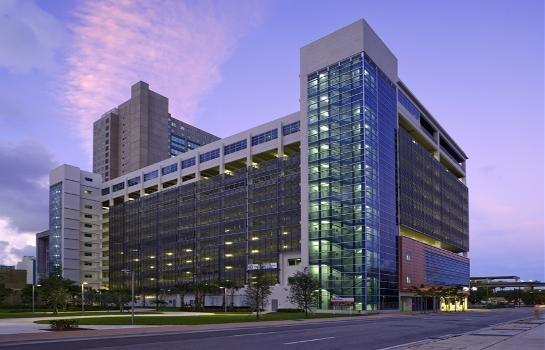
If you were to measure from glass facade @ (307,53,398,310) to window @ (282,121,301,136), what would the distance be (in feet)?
22.8

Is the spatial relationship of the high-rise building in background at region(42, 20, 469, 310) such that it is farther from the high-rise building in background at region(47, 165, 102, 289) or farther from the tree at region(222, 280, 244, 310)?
the high-rise building in background at region(47, 165, 102, 289)

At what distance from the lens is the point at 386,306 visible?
3802 inches

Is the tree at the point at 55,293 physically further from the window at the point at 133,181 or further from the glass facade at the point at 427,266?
the window at the point at 133,181

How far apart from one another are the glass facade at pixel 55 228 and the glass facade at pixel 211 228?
16110 millimetres

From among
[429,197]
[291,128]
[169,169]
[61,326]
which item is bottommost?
[61,326]

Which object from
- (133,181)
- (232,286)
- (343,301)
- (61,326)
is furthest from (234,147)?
(61,326)

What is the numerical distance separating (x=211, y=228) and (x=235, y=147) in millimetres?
22088

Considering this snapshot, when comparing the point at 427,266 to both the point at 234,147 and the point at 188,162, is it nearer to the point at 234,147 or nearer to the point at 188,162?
the point at 234,147

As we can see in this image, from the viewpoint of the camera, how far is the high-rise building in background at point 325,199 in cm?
9438

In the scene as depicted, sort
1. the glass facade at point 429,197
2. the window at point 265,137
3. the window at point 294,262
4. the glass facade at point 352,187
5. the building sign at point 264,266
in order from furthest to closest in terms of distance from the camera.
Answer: the window at point 265,137
the glass facade at point 429,197
the building sign at point 264,266
the window at point 294,262
the glass facade at point 352,187

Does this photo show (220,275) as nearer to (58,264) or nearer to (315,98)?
(315,98)

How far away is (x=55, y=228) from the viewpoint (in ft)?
549

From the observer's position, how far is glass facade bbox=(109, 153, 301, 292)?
110750mm

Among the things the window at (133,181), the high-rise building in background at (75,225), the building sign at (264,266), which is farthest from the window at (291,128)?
the high-rise building in background at (75,225)
